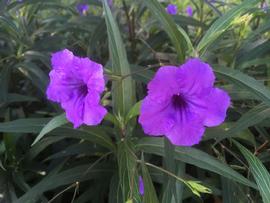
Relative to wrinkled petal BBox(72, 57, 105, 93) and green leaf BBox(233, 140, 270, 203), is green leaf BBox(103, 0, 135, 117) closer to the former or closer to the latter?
wrinkled petal BBox(72, 57, 105, 93)

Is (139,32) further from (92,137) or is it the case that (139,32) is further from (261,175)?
(261,175)

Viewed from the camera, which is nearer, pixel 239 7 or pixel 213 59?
pixel 239 7

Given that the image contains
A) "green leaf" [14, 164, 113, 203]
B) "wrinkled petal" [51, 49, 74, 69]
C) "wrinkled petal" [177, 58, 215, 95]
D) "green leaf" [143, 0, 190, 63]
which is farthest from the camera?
"green leaf" [14, 164, 113, 203]

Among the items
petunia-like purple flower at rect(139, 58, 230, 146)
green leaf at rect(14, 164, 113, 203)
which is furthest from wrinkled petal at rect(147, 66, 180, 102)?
green leaf at rect(14, 164, 113, 203)

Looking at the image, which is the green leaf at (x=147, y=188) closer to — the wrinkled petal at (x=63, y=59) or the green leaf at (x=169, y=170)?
the green leaf at (x=169, y=170)

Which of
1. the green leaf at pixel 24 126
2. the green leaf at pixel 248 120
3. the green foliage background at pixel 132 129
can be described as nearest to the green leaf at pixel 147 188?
the green foliage background at pixel 132 129

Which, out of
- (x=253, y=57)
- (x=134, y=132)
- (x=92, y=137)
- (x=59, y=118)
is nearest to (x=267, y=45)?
(x=253, y=57)
